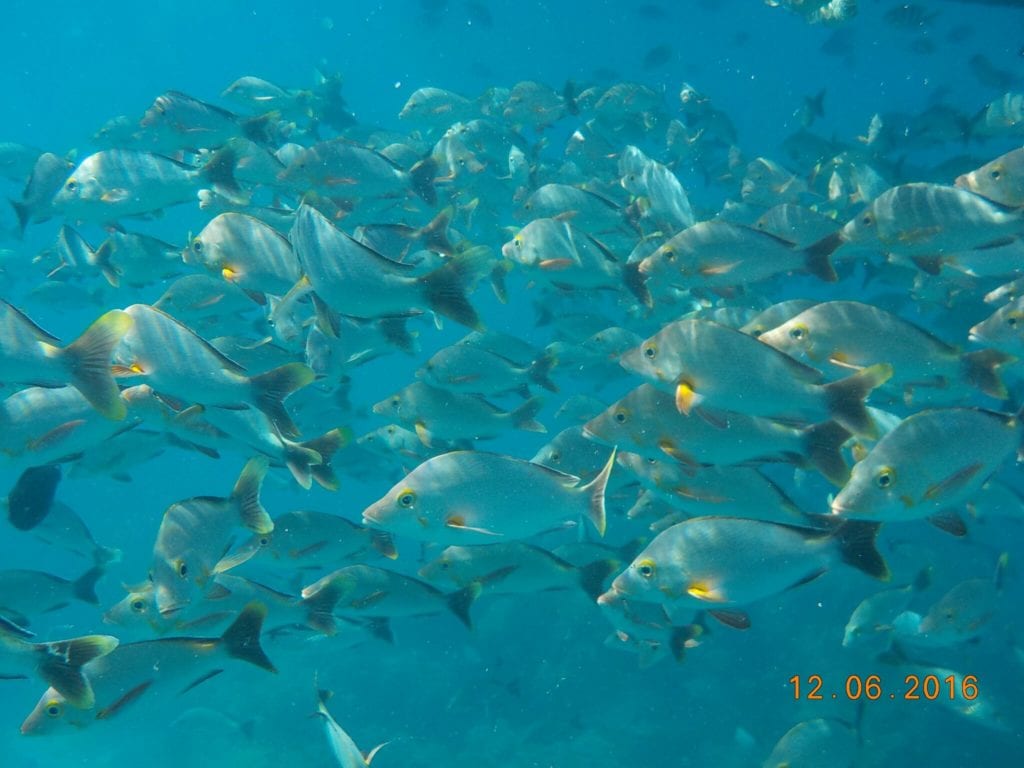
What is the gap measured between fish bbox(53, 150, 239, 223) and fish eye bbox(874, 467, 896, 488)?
5.45 metres

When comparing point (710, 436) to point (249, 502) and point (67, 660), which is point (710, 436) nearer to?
point (249, 502)

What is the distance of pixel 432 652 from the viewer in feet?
50.4

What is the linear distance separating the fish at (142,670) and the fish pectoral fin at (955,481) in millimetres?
3473

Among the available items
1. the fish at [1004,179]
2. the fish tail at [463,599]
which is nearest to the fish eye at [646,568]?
the fish tail at [463,599]

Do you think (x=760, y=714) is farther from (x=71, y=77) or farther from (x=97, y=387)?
(x=71, y=77)

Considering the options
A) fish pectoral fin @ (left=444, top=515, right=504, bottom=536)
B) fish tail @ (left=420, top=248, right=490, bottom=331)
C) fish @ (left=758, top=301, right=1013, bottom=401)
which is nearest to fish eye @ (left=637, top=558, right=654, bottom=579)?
fish pectoral fin @ (left=444, top=515, right=504, bottom=536)

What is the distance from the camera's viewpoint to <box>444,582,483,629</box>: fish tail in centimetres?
506

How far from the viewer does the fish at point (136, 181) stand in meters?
5.96

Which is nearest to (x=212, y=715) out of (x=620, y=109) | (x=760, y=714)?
(x=760, y=714)

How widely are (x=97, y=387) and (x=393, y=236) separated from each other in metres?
2.88

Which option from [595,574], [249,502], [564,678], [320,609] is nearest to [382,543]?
[320,609]

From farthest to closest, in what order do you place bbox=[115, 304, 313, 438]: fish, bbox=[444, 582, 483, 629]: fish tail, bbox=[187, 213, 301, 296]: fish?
bbox=[444, 582, 483, 629]: fish tail < bbox=[187, 213, 301, 296]: fish < bbox=[115, 304, 313, 438]: fish

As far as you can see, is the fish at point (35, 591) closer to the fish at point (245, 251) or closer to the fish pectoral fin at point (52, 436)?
the fish pectoral fin at point (52, 436)

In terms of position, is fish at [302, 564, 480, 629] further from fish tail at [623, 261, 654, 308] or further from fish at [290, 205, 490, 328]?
fish tail at [623, 261, 654, 308]
